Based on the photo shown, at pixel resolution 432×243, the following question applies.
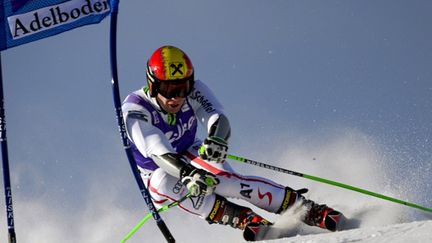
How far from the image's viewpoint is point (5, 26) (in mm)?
6699

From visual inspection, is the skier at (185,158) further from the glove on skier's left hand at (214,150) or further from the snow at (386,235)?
the snow at (386,235)

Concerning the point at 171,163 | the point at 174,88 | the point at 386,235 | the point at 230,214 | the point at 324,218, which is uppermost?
the point at 174,88

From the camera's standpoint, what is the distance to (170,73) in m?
6.36

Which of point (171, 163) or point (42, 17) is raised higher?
point (42, 17)

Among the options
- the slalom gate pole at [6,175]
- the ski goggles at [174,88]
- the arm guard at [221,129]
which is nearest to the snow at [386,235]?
the arm guard at [221,129]

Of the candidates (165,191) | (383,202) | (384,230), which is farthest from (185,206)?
(384,230)

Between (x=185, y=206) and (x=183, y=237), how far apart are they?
242 cm

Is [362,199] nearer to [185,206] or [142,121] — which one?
[185,206]

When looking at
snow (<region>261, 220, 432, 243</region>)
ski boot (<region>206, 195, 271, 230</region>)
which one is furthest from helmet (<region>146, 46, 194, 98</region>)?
snow (<region>261, 220, 432, 243</region>)

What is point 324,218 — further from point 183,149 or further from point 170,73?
point 170,73

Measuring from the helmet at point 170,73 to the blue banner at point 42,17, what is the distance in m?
0.96

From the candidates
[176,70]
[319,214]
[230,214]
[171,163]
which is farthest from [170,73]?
[319,214]

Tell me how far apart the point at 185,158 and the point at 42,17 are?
218 centimetres

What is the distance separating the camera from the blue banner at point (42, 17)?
6.73m
